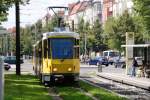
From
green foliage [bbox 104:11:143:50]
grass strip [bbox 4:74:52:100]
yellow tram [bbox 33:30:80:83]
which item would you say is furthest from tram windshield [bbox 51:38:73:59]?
green foliage [bbox 104:11:143:50]

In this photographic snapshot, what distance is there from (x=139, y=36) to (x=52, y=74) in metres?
58.6

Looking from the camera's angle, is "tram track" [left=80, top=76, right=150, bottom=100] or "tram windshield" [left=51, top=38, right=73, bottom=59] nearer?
"tram track" [left=80, top=76, right=150, bottom=100]

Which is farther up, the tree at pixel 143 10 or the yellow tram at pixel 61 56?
the tree at pixel 143 10

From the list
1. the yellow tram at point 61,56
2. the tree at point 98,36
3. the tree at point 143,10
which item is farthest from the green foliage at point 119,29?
the yellow tram at point 61,56

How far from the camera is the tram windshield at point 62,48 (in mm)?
32438

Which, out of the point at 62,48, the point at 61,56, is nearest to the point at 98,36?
the point at 62,48

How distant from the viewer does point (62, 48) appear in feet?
107

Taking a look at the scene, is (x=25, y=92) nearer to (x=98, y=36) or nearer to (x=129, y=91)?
(x=129, y=91)

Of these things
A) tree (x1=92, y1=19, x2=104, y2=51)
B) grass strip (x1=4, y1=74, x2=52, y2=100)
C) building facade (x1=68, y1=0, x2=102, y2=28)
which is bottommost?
grass strip (x1=4, y1=74, x2=52, y2=100)

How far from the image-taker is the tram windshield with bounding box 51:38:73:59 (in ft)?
106

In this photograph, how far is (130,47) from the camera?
48.0m

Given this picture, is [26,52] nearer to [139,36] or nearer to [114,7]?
[114,7]

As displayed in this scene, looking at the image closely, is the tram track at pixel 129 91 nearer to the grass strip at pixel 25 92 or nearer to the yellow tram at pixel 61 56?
the yellow tram at pixel 61 56

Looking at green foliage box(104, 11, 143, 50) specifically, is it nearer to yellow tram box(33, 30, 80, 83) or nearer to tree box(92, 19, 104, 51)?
tree box(92, 19, 104, 51)
